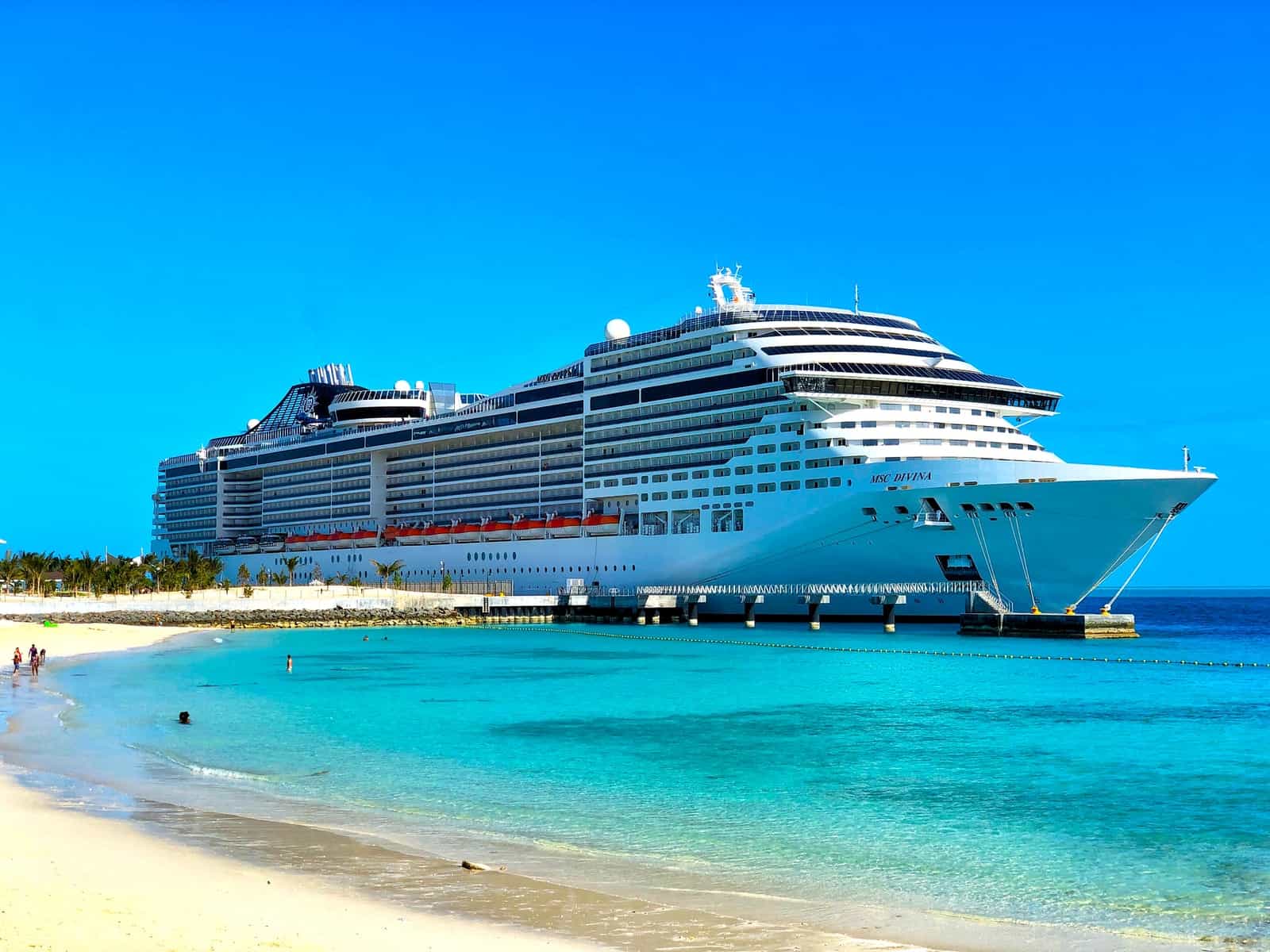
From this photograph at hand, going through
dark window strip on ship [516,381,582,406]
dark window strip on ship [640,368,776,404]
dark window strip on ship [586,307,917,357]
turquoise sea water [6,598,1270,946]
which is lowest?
turquoise sea water [6,598,1270,946]

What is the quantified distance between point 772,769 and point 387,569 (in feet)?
253

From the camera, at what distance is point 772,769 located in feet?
78.3

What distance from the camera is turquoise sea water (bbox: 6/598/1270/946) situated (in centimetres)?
1533

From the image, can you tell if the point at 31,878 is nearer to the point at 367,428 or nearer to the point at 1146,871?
the point at 1146,871

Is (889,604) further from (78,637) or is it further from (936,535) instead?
(78,637)

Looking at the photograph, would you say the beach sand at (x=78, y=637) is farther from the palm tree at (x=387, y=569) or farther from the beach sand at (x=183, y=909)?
the beach sand at (x=183, y=909)

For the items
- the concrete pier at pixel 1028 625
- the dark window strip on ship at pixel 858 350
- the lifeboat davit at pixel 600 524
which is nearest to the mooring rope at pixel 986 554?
the concrete pier at pixel 1028 625

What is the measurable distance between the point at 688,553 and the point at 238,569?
65.9m

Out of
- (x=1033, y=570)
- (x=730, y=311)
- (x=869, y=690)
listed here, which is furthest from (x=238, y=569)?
(x=869, y=690)

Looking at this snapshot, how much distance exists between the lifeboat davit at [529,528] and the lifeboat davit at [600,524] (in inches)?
218

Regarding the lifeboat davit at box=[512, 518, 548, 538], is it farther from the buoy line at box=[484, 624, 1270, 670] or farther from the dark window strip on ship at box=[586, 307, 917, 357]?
the buoy line at box=[484, 624, 1270, 670]

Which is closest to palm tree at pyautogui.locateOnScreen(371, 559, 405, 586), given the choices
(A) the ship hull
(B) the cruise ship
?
(B) the cruise ship

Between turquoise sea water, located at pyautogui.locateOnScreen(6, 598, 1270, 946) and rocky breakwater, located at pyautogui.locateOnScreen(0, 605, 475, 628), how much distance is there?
3444 centimetres

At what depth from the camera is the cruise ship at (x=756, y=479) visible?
5425cm
